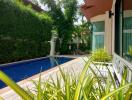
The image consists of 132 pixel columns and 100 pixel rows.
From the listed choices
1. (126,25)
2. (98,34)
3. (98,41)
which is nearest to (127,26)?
(126,25)

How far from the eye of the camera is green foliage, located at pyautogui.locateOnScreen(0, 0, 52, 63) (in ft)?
55.3

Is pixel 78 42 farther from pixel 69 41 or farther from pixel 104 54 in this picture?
pixel 104 54

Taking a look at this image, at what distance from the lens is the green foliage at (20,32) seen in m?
16.8

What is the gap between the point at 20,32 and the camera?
19.0m

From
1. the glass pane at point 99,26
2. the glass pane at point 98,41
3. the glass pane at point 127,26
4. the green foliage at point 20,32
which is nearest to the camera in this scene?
the glass pane at point 127,26

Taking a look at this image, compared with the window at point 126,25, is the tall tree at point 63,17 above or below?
above

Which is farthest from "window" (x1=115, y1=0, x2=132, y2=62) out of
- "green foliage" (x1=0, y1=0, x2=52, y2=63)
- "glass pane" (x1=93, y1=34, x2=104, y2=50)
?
"glass pane" (x1=93, y1=34, x2=104, y2=50)

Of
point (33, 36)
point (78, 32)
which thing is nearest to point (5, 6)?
point (33, 36)

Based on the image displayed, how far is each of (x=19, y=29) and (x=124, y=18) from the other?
448 inches

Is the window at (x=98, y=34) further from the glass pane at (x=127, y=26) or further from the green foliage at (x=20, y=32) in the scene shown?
the glass pane at (x=127, y=26)

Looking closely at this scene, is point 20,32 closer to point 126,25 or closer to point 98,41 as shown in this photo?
point 98,41

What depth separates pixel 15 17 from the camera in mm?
17844

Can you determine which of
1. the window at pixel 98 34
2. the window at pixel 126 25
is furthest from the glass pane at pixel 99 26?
the window at pixel 126 25

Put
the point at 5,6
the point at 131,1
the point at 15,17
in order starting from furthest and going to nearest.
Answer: the point at 15,17, the point at 5,6, the point at 131,1
